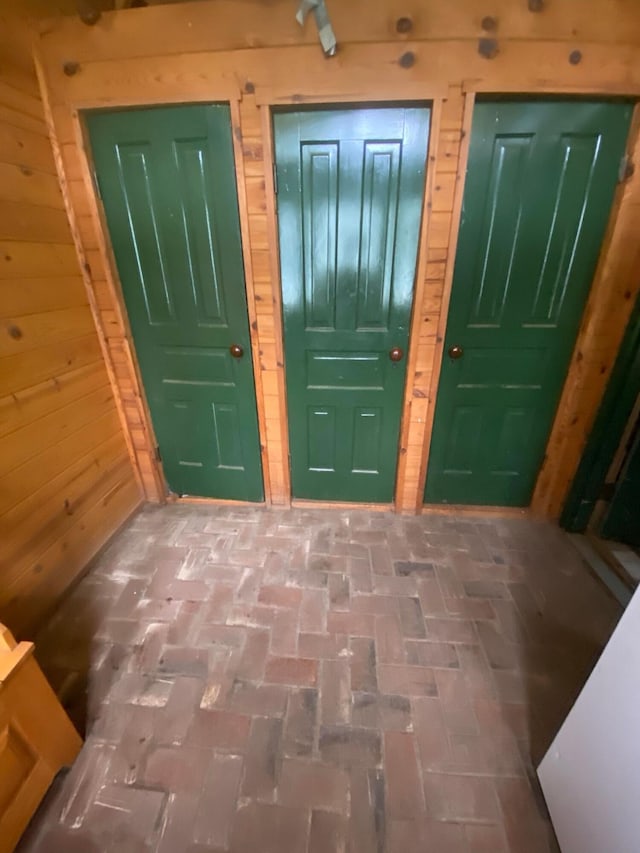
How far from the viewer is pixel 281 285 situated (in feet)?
6.06

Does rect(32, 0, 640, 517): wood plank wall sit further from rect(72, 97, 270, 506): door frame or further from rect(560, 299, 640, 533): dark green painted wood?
rect(560, 299, 640, 533): dark green painted wood

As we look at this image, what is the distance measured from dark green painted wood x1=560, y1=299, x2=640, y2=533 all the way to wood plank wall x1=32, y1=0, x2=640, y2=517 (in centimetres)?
13

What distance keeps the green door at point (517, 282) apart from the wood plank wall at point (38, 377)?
77.9 inches

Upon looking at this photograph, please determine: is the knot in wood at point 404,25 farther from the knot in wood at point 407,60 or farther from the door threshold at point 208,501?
the door threshold at point 208,501

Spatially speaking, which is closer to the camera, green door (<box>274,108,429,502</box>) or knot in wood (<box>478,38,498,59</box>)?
knot in wood (<box>478,38,498,59</box>)

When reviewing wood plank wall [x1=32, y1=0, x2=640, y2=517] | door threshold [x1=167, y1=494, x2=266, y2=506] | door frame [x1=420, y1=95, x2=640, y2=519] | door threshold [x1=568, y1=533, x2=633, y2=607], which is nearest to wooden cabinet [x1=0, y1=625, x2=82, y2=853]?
door threshold [x1=167, y1=494, x2=266, y2=506]

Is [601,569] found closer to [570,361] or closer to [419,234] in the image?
[570,361]

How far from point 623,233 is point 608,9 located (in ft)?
2.73

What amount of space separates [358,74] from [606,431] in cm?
212

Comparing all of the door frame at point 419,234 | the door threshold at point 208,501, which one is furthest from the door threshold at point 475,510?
the door threshold at point 208,501

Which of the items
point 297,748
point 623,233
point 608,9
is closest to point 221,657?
point 297,748

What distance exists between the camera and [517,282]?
176cm

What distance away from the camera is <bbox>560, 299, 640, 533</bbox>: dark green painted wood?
5.62ft

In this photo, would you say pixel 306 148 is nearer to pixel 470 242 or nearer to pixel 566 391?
pixel 470 242
